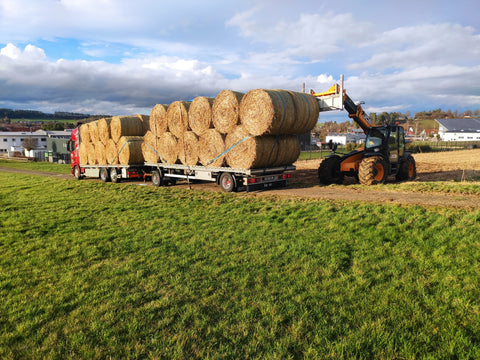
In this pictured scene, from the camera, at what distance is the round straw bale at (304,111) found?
39.0 feet

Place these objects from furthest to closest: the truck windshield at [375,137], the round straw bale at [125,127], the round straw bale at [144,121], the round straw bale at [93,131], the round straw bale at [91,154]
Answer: the round straw bale at [91,154], the round straw bale at [93,131], the round straw bale at [144,121], the round straw bale at [125,127], the truck windshield at [375,137]

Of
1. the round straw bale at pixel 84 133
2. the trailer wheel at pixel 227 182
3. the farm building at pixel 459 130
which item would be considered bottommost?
the trailer wheel at pixel 227 182

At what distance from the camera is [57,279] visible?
16.6ft

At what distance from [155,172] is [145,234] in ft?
30.8

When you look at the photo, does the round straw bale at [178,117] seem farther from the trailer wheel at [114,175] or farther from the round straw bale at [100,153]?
the round straw bale at [100,153]

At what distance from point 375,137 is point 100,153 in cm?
1533

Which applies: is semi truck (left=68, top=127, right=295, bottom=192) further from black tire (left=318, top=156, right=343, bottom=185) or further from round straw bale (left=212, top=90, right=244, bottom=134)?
round straw bale (left=212, top=90, right=244, bottom=134)

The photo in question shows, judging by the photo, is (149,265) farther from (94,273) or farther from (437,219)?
(437,219)

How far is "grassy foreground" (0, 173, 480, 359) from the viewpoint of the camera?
339 centimetres

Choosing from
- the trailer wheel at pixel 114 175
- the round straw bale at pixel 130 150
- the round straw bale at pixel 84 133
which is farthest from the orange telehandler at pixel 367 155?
the round straw bale at pixel 84 133

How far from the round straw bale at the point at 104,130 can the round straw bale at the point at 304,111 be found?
1153 centimetres

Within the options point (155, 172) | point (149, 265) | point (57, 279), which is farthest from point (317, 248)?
point (155, 172)

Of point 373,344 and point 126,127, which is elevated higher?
point 126,127

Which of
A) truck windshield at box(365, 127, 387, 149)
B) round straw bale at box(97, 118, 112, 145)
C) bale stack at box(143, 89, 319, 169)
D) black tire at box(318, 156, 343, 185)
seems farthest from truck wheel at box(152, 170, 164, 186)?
truck windshield at box(365, 127, 387, 149)
